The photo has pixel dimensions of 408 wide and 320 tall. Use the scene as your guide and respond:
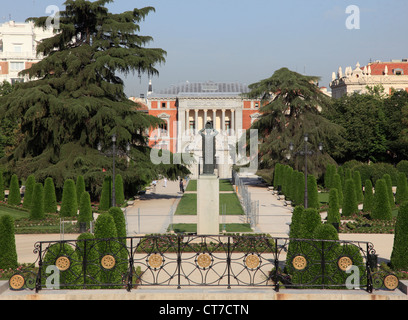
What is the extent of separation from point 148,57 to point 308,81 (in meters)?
19.1

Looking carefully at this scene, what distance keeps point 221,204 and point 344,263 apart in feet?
72.7

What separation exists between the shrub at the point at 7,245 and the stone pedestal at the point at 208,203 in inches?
234

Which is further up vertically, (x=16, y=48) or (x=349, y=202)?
(x=16, y=48)

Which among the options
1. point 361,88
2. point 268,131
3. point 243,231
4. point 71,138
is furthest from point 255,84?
point 361,88

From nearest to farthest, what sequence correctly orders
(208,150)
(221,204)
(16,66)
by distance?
(208,150), (221,204), (16,66)

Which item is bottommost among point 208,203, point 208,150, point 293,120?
point 208,203

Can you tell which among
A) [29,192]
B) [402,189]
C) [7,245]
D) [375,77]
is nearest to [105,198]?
[29,192]

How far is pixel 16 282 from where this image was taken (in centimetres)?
1149

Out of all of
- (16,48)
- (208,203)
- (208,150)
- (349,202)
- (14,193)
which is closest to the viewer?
(208,203)

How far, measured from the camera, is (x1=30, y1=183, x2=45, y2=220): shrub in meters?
25.6

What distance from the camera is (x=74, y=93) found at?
33.1 m

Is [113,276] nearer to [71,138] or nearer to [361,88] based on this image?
[71,138]

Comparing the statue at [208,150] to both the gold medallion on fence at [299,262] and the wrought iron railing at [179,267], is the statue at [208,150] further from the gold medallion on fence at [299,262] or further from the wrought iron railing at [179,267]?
the gold medallion on fence at [299,262]

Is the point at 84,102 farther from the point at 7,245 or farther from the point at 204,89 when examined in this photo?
the point at 204,89
